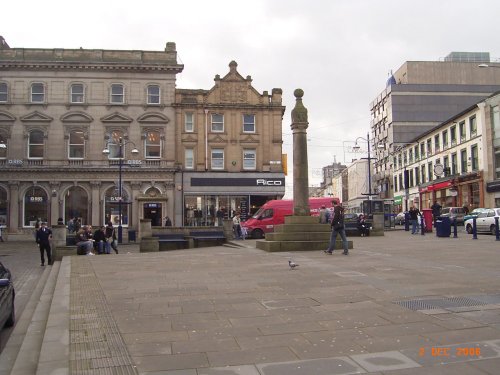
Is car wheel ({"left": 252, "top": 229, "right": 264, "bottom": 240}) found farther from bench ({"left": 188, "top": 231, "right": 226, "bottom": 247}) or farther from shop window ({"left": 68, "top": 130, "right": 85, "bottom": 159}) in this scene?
shop window ({"left": 68, "top": 130, "right": 85, "bottom": 159})

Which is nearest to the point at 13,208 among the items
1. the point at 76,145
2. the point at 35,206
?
the point at 35,206

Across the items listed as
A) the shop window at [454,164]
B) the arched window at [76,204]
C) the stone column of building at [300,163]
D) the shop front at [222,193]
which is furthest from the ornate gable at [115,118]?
the shop window at [454,164]

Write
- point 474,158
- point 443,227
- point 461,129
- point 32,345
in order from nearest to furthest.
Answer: point 32,345, point 443,227, point 474,158, point 461,129

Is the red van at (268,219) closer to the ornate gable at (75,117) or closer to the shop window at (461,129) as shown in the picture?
the ornate gable at (75,117)

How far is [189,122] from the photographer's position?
4288cm

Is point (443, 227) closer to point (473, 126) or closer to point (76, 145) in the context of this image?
point (473, 126)

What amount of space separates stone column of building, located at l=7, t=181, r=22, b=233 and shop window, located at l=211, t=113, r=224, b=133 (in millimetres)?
17268

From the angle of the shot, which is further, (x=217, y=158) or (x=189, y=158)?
(x=217, y=158)

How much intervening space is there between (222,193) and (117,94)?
41.6ft

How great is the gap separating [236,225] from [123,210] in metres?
15.2

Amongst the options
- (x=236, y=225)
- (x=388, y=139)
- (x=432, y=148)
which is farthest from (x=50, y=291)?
(x=388, y=139)

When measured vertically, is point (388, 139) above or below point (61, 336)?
above

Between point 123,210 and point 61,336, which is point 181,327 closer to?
point 61,336

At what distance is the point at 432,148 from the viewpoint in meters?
56.6
